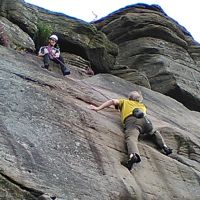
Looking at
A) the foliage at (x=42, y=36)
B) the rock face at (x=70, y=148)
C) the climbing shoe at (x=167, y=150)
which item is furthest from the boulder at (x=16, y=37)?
the climbing shoe at (x=167, y=150)

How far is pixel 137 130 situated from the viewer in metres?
18.7

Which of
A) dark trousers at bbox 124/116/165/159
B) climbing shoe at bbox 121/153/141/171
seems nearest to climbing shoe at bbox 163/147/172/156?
dark trousers at bbox 124/116/165/159

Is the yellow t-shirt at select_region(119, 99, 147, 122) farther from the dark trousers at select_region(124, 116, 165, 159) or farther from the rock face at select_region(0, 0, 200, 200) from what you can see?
the rock face at select_region(0, 0, 200, 200)

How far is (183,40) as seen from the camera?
35.3 m

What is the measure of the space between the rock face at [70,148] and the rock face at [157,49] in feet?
27.0

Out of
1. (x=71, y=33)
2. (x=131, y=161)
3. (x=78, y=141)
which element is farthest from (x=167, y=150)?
(x=71, y=33)

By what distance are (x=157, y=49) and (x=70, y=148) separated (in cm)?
1687

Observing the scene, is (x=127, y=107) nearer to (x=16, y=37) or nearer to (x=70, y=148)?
(x=70, y=148)

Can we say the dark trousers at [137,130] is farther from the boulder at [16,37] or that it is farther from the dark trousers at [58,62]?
the boulder at [16,37]

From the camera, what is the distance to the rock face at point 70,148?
1460 centimetres

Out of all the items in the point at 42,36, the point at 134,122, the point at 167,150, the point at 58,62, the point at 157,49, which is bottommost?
the point at 157,49

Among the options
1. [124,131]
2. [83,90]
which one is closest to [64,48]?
[83,90]

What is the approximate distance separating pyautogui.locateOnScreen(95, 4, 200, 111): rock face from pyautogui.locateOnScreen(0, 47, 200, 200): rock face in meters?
8.23

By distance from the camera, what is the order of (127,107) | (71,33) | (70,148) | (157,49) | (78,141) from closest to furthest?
(70,148)
(78,141)
(127,107)
(71,33)
(157,49)
